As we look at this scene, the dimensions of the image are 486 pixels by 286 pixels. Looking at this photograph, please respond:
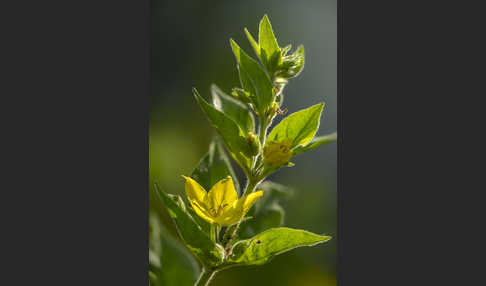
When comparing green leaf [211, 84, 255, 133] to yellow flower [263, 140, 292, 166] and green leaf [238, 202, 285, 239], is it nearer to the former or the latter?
yellow flower [263, 140, 292, 166]

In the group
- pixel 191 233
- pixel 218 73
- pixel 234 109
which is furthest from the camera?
pixel 218 73

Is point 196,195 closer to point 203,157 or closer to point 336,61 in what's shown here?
point 203,157

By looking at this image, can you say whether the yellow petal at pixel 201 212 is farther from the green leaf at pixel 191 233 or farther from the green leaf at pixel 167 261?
the green leaf at pixel 167 261

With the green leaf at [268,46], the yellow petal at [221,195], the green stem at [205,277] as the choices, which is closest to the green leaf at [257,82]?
the green leaf at [268,46]

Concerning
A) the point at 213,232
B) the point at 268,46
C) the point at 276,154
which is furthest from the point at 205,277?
the point at 268,46

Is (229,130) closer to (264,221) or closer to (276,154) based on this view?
(276,154)
